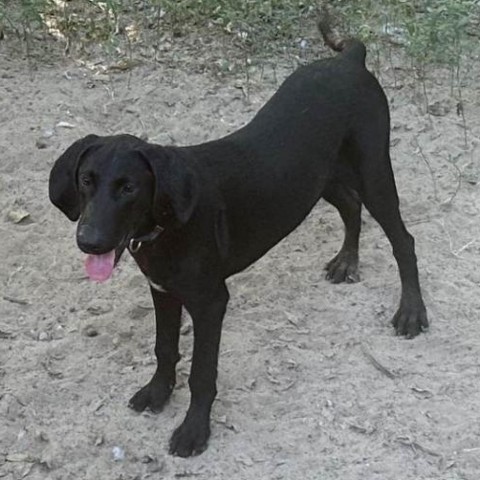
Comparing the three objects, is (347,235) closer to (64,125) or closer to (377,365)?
(377,365)

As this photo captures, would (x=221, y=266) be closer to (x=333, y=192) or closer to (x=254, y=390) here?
(x=254, y=390)

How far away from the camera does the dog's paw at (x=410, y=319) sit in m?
4.43

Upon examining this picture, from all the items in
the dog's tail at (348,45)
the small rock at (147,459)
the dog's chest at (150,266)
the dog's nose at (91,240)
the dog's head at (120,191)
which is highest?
the dog's tail at (348,45)

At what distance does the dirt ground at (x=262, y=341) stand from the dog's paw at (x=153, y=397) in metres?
0.04

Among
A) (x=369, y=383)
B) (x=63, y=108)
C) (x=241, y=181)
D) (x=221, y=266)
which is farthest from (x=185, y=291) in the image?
(x=63, y=108)

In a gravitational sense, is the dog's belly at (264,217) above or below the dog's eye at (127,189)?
below

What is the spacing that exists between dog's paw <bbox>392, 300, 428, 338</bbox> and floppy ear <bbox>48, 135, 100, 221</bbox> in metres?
1.52

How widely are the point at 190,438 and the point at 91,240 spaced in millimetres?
945

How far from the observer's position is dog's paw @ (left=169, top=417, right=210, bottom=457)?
3819mm

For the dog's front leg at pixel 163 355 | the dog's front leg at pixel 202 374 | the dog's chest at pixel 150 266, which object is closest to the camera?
the dog's chest at pixel 150 266

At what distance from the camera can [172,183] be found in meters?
3.37

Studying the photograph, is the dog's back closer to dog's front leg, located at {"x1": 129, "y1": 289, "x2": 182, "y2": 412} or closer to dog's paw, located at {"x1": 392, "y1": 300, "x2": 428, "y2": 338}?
dog's front leg, located at {"x1": 129, "y1": 289, "x2": 182, "y2": 412}

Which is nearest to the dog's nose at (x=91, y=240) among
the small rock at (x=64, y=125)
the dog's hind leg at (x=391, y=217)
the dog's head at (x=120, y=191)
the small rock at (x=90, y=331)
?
the dog's head at (x=120, y=191)

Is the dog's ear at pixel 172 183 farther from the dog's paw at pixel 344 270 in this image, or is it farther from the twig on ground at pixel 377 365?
the dog's paw at pixel 344 270
